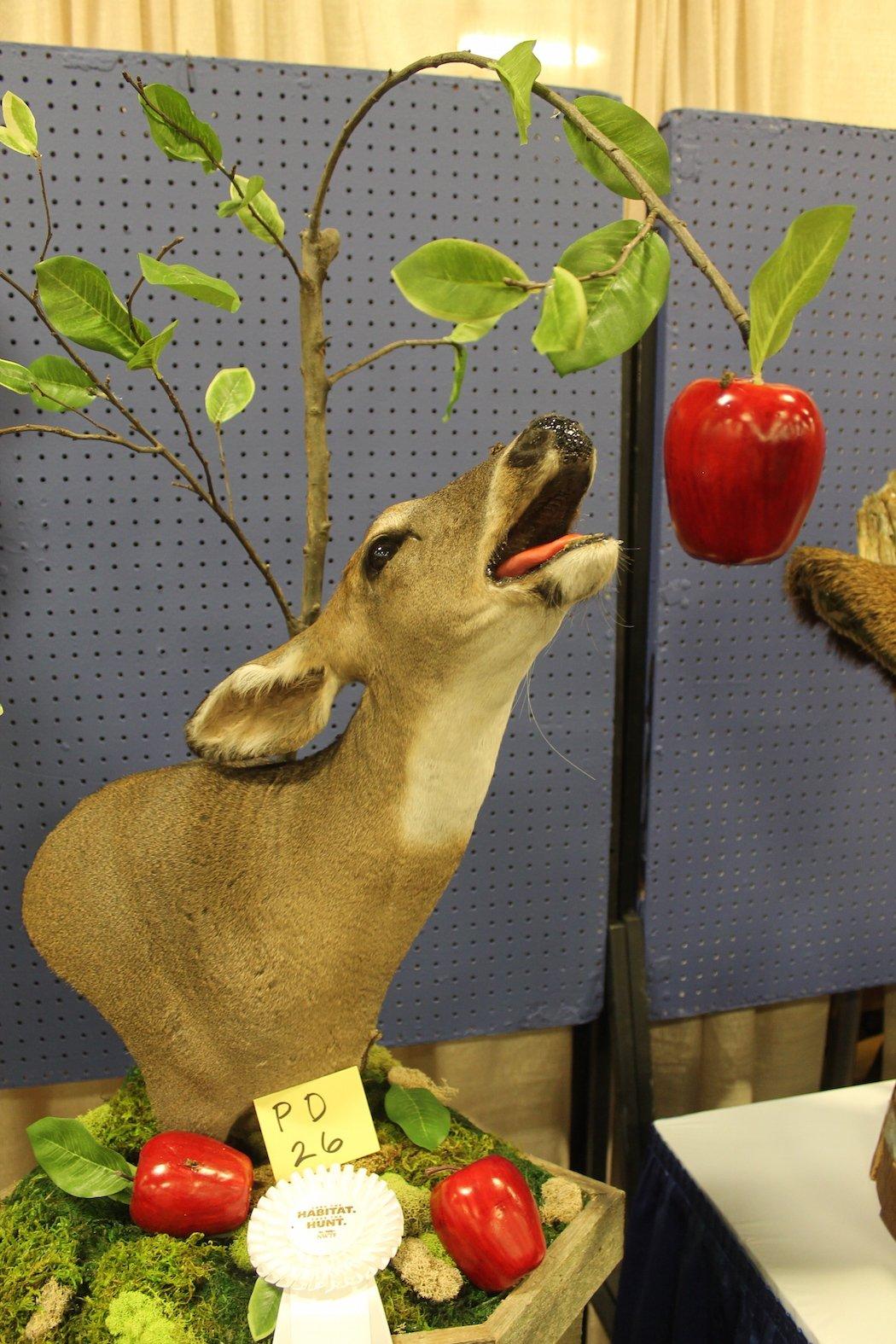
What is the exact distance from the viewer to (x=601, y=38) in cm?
165

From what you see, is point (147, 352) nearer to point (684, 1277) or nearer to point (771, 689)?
point (771, 689)

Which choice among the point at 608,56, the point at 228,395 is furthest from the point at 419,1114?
the point at 608,56

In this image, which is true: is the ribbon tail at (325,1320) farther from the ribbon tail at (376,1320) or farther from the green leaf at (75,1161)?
the green leaf at (75,1161)

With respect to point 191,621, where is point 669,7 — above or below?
above

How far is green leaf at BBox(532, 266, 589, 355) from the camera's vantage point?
0.55m

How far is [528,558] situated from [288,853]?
40 centimetres

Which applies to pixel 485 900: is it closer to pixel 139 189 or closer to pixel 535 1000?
pixel 535 1000

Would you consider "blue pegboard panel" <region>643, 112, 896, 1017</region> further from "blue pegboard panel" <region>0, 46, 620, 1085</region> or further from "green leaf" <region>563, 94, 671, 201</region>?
"green leaf" <region>563, 94, 671, 201</region>

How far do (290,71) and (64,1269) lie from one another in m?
1.44

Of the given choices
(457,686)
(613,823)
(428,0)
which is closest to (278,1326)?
(457,686)

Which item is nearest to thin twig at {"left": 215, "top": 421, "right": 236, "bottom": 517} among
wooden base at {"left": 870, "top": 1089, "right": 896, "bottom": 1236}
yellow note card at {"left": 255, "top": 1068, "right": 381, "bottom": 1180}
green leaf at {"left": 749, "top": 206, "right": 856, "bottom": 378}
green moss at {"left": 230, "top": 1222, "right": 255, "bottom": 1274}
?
green leaf at {"left": 749, "top": 206, "right": 856, "bottom": 378}

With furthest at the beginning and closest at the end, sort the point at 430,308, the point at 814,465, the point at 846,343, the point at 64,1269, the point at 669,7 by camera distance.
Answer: the point at 669,7 → the point at 846,343 → the point at 64,1269 → the point at 814,465 → the point at 430,308

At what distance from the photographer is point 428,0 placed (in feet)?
5.10

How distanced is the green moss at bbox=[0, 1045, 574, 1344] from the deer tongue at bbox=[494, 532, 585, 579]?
0.66 meters
